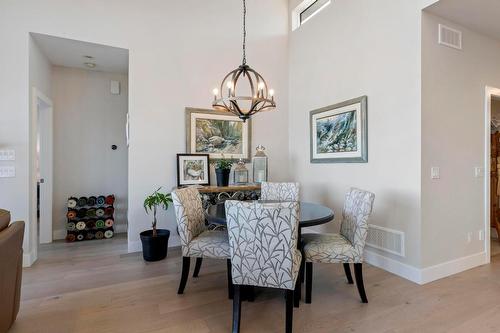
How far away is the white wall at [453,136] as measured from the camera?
2.75 meters

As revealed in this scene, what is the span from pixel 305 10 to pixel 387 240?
3.86m

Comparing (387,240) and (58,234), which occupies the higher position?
(387,240)

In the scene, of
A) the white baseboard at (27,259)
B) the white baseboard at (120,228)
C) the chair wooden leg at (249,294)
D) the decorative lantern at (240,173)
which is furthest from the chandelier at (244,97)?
the white baseboard at (120,228)

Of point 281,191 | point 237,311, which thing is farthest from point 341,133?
point 237,311

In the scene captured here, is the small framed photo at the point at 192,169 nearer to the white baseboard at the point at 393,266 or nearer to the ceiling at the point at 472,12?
the white baseboard at the point at 393,266

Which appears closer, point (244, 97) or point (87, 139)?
point (244, 97)

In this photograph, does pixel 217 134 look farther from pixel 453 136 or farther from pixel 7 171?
pixel 453 136

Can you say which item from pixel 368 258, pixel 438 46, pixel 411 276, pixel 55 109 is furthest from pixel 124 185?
pixel 438 46

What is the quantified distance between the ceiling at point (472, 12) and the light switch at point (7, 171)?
4.77 m

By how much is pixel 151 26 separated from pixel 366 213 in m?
3.67

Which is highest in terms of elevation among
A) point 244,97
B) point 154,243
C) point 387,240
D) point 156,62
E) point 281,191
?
point 156,62

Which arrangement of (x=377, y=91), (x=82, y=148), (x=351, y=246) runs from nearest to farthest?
(x=351, y=246) → (x=377, y=91) → (x=82, y=148)

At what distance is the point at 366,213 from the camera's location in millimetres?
2307

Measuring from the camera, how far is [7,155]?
3.07m
